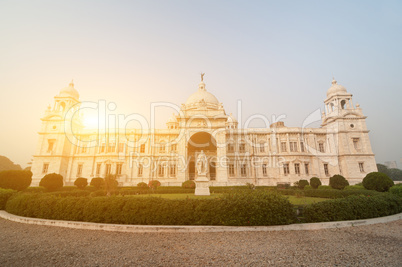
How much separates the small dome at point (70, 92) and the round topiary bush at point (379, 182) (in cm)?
5053

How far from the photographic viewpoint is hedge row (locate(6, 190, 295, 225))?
7645 millimetres

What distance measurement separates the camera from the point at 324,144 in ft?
129

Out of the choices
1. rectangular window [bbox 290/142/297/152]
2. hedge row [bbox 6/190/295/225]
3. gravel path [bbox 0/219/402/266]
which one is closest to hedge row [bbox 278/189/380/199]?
gravel path [bbox 0/219/402/266]

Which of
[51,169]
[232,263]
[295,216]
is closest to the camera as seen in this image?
[232,263]

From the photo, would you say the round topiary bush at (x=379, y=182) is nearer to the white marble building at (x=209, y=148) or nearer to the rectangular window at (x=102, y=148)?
the white marble building at (x=209, y=148)

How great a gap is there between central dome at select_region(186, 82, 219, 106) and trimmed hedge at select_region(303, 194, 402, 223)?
115 feet

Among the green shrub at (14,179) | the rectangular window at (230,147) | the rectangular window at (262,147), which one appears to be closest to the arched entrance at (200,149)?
the rectangular window at (230,147)

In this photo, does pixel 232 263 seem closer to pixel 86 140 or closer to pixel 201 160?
pixel 201 160

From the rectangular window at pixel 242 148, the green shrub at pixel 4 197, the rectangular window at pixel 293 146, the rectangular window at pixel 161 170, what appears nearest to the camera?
the green shrub at pixel 4 197

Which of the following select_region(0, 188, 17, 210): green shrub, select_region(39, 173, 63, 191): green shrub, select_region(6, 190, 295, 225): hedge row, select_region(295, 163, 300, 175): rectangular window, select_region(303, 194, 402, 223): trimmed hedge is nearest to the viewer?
select_region(6, 190, 295, 225): hedge row

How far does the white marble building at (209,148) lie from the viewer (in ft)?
117

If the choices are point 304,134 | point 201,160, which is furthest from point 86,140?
point 304,134

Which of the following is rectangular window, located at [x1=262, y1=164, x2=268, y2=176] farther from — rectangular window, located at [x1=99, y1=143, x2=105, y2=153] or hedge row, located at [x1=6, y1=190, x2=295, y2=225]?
rectangular window, located at [x1=99, y1=143, x2=105, y2=153]

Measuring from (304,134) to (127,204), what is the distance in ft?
131
